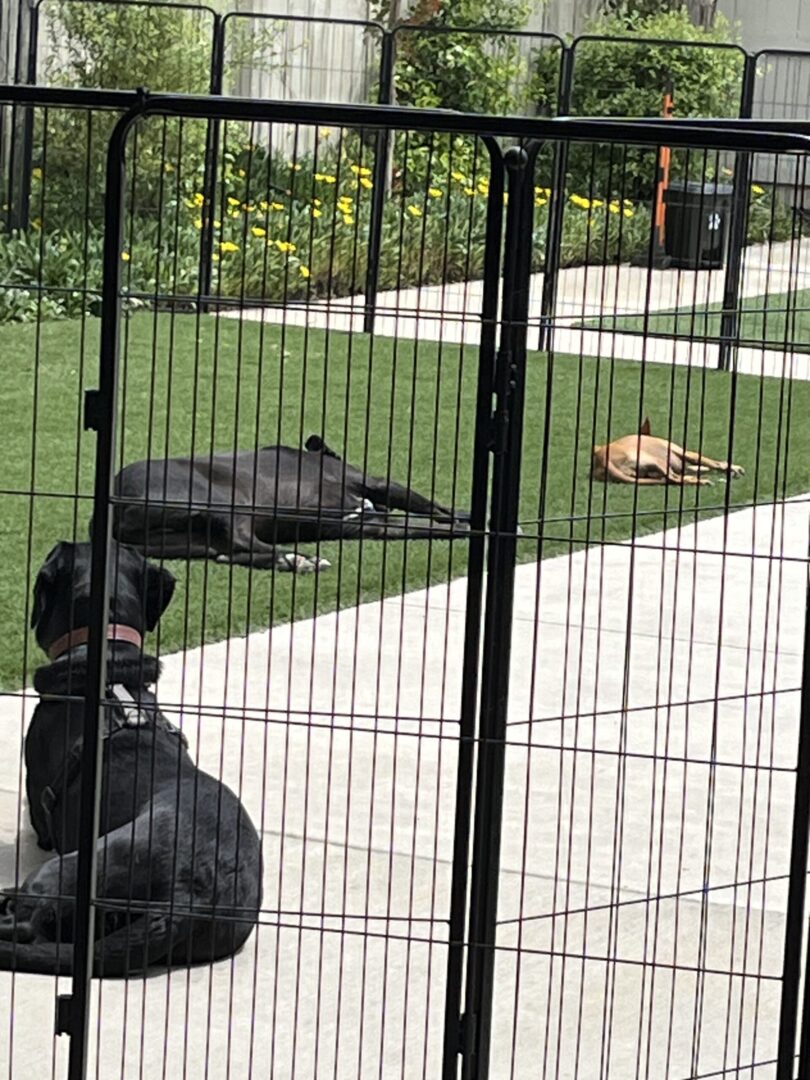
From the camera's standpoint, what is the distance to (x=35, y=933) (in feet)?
14.1

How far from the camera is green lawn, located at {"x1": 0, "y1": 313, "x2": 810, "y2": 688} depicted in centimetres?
760

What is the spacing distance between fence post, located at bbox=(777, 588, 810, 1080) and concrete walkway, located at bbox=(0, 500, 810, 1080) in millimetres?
94

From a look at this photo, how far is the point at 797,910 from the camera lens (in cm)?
357

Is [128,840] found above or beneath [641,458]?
beneath

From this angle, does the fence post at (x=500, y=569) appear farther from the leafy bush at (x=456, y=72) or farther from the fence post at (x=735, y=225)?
the leafy bush at (x=456, y=72)

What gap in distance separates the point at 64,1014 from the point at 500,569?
3.78 ft

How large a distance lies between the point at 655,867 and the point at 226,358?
258 inches

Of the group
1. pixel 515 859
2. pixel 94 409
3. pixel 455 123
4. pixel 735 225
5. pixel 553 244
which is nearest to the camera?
pixel 455 123

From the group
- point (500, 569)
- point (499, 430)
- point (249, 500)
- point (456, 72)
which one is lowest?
point (249, 500)

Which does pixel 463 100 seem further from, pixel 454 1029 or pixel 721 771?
pixel 454 1029

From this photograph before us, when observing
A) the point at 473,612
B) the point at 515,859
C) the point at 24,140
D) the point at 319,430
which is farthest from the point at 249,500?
the point at 24,140

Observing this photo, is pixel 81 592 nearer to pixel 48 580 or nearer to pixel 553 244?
pixel 48 580

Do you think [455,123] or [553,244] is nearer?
[455,123]

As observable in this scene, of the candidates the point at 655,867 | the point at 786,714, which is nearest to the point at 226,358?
Answer: the point at 786,714
